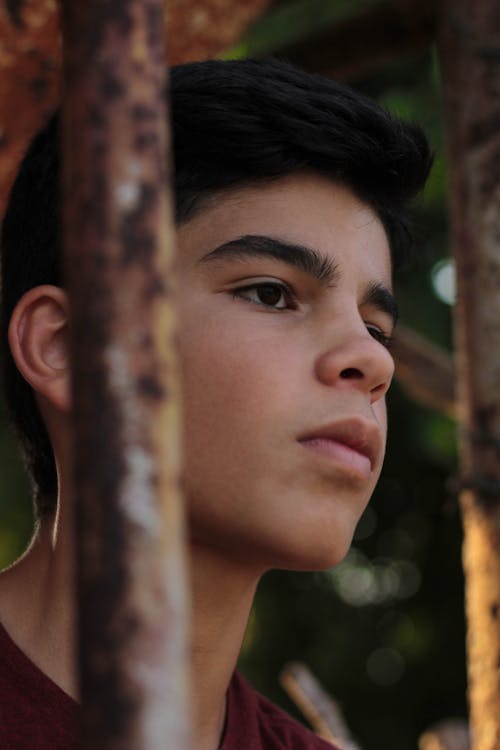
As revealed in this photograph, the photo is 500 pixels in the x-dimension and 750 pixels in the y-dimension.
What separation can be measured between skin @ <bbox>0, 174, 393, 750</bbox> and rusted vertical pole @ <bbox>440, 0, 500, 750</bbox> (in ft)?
2.57

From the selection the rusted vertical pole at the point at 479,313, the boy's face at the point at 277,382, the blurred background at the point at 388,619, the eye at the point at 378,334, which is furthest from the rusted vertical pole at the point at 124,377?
the blurred background at the point at 388,619

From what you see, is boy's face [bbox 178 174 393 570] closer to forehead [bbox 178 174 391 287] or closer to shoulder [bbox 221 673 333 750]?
forehead [bbox 178 174 391 287]

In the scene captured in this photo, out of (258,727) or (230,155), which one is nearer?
(230,155)

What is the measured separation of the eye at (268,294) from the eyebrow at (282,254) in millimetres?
33

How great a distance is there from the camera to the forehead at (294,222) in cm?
153

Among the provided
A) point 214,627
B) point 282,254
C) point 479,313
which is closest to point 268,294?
point 282,254

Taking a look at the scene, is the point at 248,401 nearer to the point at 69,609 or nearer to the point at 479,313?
the point at 69,609

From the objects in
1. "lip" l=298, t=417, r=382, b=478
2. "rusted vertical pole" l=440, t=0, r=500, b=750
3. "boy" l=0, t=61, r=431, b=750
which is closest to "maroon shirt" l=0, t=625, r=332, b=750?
"boy" l=0, t=61, r=431, b=750

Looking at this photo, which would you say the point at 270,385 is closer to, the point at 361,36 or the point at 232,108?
the point at 232,108

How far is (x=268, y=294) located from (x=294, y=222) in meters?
0.10

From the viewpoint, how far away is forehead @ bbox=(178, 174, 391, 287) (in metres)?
1.53

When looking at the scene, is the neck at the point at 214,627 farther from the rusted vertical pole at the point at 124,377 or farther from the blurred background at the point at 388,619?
the blurred background at the point at 388,619

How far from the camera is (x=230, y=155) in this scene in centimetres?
162

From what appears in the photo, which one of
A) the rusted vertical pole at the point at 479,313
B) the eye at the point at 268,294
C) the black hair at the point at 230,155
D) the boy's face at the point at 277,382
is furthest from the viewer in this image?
the rusted vertical pole at the point at 479,313
